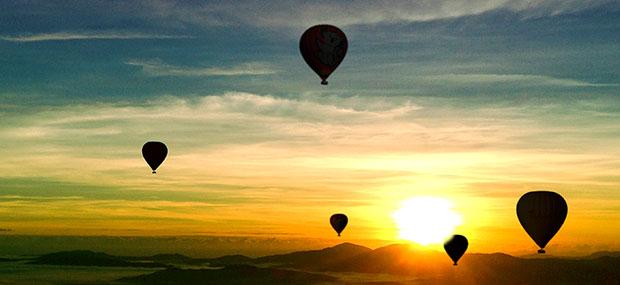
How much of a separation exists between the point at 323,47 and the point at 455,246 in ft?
258

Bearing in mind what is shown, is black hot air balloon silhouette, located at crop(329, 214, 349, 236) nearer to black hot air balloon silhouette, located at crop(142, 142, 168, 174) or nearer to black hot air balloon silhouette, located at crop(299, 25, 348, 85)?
black hot air balloon silhouette, located at crop(142, 142, 168, 174)

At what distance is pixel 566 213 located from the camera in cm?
12438

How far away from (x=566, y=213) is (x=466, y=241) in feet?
176

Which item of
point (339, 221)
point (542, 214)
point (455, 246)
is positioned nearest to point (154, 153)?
point (339, 221)

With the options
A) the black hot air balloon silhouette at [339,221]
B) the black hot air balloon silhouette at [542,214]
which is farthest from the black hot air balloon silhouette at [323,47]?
the black hot air balloon silhouette at [339,221]

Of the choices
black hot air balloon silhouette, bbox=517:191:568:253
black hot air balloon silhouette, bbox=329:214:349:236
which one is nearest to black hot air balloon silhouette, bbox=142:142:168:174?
black hot air balloon silhouette, bbox=329:214:349:236

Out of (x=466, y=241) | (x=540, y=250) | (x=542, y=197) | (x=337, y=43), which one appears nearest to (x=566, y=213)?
(x=542, y=197)

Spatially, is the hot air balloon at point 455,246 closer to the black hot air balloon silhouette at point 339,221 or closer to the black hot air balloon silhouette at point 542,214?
the black hot air balloon silhouette at point 339,221

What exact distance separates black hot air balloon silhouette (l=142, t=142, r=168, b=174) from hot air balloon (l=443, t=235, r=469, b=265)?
6386 cm

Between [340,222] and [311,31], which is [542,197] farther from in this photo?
[340,222]

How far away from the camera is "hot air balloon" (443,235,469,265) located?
569 ft

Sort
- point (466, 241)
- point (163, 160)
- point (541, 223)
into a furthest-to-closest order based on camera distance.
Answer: point (466, 241) → point (163, 160) → point (541, 223)

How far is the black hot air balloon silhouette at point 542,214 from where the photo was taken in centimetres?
12206

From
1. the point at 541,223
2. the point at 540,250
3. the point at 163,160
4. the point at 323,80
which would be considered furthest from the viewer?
the point at 163,160
